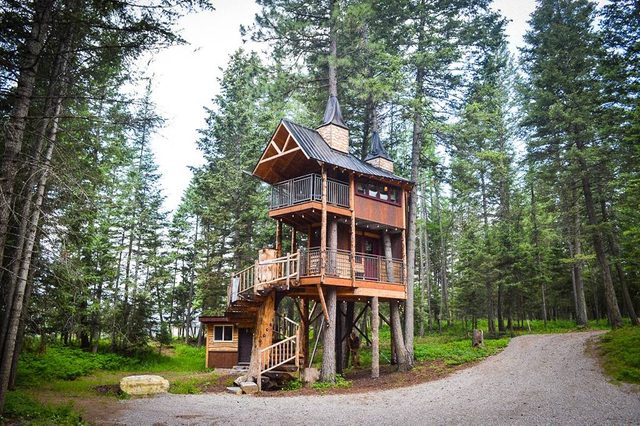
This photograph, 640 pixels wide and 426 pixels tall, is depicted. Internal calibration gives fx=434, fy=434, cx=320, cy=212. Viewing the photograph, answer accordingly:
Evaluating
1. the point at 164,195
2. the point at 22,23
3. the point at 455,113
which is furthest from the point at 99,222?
the point at 455,113

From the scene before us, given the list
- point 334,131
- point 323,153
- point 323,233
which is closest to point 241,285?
point 323,233

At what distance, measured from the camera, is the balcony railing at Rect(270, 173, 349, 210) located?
17916mm

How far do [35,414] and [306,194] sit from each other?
11416 millimetres

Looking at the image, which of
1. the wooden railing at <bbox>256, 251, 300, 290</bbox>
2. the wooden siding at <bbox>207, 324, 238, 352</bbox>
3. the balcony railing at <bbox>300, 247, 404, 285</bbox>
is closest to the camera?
the wooden railing at <bbox>256, 251, 300, 290</bbox>

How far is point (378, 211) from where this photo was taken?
19.6 m

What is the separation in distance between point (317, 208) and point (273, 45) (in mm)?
11124

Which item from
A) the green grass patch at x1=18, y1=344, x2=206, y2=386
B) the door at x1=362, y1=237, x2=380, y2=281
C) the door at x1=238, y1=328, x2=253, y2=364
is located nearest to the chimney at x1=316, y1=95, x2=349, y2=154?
the door at x1=362, y1=237, x2=380, y2=281

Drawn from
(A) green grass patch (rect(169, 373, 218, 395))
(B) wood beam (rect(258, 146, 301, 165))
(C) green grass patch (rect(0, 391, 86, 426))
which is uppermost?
(B) wood beam (rect(258, 146, 301, 165))

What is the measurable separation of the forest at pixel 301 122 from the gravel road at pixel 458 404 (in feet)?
14.8

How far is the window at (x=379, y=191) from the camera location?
63.9ft

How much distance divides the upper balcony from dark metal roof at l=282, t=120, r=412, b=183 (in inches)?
33.1

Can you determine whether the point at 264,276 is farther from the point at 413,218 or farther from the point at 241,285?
the point at 413,218

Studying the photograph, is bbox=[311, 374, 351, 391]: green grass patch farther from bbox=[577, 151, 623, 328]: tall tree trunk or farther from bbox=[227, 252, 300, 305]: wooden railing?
bbox=[577, 151, 623, 328]: tall tree trunk

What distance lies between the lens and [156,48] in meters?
10.0
